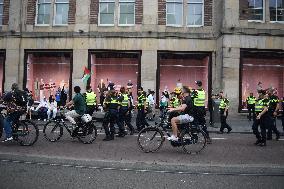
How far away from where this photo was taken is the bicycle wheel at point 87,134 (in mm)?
10461

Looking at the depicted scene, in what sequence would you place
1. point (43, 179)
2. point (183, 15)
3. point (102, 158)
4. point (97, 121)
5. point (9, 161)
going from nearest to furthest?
point (43, 179), point (9, 161), point (102, 158), point (97, 121), point (183, 15)

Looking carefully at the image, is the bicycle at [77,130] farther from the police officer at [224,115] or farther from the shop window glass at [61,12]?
the shop window glass at [61,12]

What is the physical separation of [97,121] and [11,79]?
26.1 feet

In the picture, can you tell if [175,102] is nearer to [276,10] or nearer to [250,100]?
[250,100]

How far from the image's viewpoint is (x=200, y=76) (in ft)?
69.3

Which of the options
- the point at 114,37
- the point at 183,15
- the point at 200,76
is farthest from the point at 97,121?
the point at 183,15

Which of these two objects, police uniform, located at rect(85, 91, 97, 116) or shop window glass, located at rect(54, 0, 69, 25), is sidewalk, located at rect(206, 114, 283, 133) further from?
shop window glass, located at rect(54, 0, 69, 25)

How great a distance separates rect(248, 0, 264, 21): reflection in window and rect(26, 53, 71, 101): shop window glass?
12.4 meters

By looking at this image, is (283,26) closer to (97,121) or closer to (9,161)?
(97,121)

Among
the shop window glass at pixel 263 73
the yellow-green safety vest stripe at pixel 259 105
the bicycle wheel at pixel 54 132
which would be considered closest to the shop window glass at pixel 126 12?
the shop window glass at pixel 263 73

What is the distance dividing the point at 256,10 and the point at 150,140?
14658 mm

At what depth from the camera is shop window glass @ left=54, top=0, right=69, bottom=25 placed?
71.2 feet

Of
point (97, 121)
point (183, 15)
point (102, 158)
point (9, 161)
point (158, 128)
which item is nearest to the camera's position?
point (9, 161)

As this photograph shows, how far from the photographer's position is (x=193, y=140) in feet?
29.0
